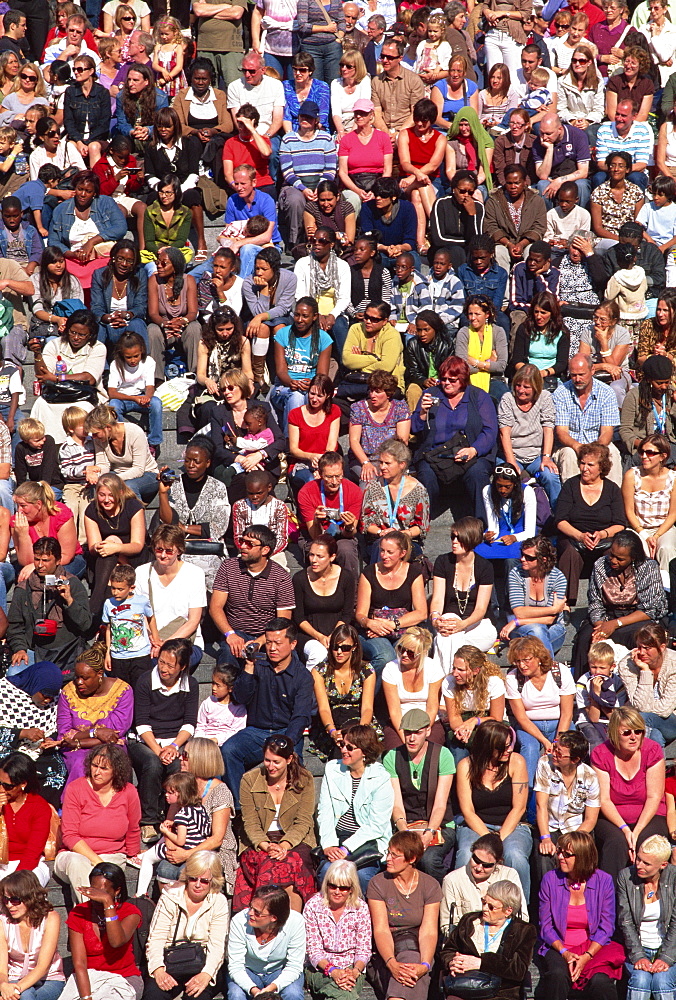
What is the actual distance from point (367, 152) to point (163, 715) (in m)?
6.17

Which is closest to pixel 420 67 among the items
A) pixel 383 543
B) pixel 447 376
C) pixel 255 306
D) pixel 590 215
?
pixel 590 215

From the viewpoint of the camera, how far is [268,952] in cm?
912

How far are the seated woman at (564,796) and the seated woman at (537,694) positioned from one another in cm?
38

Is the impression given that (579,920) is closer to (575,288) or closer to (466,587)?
(466,587)

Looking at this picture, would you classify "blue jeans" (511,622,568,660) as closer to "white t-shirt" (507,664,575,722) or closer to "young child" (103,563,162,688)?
"white t-shirt" (507,664,575,722)

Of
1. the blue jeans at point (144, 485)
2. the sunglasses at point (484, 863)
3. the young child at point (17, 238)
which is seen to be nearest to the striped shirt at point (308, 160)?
the young child at point (17, 238)

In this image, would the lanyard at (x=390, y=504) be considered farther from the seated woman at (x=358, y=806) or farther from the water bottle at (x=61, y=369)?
the water bottle at (x=61, y=369)

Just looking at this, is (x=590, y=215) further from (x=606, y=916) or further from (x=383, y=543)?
(x=606, y=916)

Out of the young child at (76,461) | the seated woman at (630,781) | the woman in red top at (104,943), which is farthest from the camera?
the young child at (76,461)

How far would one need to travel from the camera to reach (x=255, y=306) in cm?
1326

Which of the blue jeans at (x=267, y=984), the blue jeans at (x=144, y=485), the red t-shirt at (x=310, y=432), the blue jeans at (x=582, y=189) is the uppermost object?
the blue jeans at (x=582, y=189)

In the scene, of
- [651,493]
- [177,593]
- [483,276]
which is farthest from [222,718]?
[483,276]

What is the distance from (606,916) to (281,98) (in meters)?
8.55

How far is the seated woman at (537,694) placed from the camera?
10.2 metres
